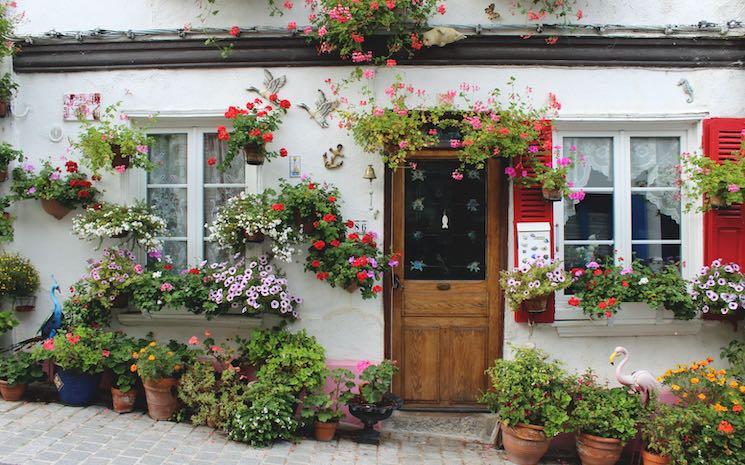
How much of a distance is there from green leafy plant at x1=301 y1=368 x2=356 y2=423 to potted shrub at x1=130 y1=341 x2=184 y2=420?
1233 mm

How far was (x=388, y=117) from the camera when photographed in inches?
213

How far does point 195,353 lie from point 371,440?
1.81 metres

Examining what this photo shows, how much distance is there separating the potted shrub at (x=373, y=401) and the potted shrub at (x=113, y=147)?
2860 millimetres

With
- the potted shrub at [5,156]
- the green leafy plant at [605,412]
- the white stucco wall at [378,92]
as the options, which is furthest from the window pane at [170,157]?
the green leafy plant at [605,412]

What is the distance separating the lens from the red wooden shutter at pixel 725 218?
18.3 feet

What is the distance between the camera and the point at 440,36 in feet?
18.1

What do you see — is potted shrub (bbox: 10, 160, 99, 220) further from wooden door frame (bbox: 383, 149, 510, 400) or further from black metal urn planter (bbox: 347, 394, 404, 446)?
black metal urn planter (bbox: 347, 394, 404, 446)

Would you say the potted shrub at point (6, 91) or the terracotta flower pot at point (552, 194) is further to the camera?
the potted shrub at point (6, 91)

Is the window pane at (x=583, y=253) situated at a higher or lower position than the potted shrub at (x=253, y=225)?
lower

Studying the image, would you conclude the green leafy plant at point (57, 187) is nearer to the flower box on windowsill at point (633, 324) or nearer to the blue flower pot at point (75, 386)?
the blue flower pot at point (75, 386)

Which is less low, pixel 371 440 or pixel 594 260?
pixel 594 260

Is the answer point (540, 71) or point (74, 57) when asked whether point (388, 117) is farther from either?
point (74, 57)

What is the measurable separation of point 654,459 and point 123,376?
463cm

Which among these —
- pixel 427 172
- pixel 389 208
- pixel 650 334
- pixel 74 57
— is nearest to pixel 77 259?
pixel 74 57
